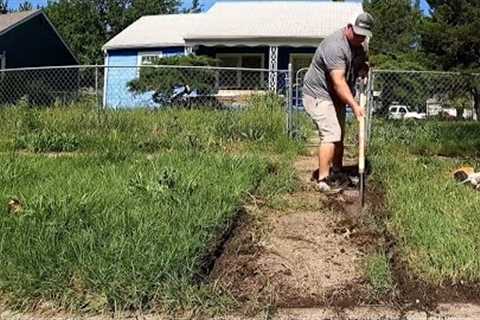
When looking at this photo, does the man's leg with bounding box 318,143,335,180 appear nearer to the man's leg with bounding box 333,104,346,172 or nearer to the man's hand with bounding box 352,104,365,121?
the man's leg with bounding box 333,104,346,172

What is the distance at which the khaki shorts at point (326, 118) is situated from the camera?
6.70 m

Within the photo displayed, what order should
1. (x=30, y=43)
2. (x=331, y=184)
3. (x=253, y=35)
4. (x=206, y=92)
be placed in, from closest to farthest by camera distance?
(x=331, y=184)
(x=206, y=92)
(x=253, y=35)
(x=30, y=43)

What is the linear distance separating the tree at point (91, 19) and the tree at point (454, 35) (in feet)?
103

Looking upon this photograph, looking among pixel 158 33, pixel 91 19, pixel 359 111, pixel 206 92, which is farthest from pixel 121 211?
pixel 91 19

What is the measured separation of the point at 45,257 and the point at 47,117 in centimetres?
710

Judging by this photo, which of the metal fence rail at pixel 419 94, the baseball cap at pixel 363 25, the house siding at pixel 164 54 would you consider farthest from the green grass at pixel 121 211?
the house siding at pixel 164 54

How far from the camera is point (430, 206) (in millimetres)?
5520

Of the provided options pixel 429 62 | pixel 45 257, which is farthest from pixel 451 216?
pixel 429 62

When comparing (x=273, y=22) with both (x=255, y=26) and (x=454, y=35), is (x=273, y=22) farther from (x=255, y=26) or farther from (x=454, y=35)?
(x=454, y=35)

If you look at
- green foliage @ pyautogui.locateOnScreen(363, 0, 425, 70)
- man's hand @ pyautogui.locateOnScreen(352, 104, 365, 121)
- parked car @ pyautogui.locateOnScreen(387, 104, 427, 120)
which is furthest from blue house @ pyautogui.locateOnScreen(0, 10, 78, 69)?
man's hand @ pyautogui.locateOnScreen(352, 104, 365, 121)

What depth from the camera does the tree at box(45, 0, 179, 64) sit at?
4650 centimetres

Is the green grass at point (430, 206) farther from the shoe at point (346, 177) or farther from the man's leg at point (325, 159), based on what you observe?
the man's leg at point (325, 159)

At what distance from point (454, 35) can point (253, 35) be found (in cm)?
853

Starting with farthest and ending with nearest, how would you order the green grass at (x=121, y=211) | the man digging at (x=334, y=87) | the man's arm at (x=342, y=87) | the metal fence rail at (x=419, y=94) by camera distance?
the metal fence rail at (x=419, y=94) → the man digging at (x=334, y=87) → the man's arm at (x=342, y=87) → the green grass at (x=121, y=211)
